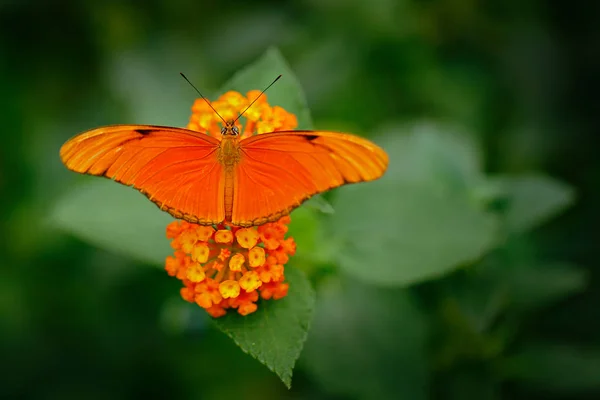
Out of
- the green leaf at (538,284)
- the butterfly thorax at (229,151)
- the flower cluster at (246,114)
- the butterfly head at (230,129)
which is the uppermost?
the flower cluster at (246,114)

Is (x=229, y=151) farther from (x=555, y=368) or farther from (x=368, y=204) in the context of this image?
(x=555, y=368)

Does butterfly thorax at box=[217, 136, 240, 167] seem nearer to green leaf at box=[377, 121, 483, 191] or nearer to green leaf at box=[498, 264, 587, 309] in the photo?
green leaf at box=[377, 121, 483, 191]

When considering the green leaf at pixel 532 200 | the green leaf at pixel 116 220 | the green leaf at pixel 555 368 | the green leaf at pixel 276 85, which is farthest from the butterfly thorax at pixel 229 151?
the green leaf at pixel 555 368

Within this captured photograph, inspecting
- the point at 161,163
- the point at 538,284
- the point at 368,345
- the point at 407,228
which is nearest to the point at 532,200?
the point at 538,284

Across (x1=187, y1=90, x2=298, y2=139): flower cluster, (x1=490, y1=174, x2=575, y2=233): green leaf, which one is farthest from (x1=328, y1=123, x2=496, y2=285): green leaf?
(x1=187, y1=90, x2=298, y2=139): flower cluster

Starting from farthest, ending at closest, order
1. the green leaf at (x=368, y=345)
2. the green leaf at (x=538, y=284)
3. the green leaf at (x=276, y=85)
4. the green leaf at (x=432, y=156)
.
A: the green leaf at (x=432, y=156) → the green leaf at (x=538, y=284) → the green leaf at (x=368, y=345) → the green leaf at (x=276, y=85)

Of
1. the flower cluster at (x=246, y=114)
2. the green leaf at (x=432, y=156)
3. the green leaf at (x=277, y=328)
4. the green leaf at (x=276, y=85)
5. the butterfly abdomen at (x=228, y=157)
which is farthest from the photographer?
the green leaf at (x=432, y=156)

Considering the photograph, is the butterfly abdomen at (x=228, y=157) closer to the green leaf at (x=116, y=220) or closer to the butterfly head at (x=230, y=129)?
the butterfly head at (x=230, y=129)

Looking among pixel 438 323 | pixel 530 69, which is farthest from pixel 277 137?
pixel 530 69

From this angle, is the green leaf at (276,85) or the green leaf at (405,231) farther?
the green leaf at (405,231)
